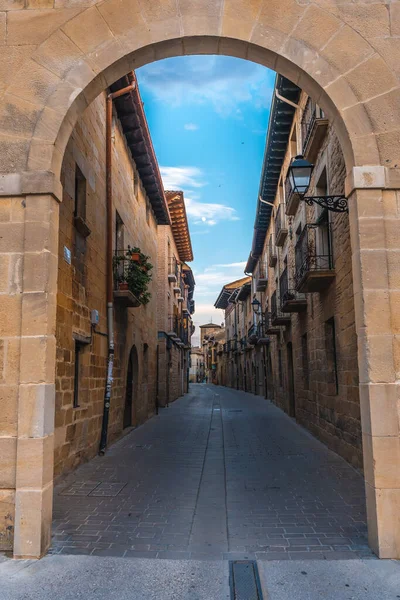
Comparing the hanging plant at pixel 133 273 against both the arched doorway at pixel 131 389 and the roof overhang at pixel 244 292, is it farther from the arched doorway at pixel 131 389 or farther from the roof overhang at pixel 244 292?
the roof overhang at pixel 244 292

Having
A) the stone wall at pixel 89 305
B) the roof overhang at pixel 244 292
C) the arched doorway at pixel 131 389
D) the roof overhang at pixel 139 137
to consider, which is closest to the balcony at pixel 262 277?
the roof overhang at pixel 244 292

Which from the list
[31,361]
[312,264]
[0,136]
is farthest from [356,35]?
[312,264]

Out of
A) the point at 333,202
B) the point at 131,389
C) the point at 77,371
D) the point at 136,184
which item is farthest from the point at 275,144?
the point at 77,371

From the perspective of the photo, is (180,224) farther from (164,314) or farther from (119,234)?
(119,234)

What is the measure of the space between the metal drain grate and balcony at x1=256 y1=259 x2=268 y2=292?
62.8 feet

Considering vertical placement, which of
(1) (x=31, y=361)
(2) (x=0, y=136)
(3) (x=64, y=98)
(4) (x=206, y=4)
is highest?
(4) (x=206, y=4)

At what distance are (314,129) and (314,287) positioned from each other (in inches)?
115

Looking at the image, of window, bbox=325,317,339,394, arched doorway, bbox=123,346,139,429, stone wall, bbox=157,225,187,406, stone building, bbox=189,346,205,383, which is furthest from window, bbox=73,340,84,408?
stone building, bbox=189,346,205,383

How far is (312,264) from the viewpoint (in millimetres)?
9859

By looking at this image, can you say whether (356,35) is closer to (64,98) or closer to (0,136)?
(64,98)

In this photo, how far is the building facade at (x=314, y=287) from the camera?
7.45 metres

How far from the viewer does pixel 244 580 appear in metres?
3.29

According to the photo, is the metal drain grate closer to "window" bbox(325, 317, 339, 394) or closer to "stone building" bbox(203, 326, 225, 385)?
"window" bbox(325, 317, 339, 394)

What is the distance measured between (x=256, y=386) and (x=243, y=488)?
2241 cm
